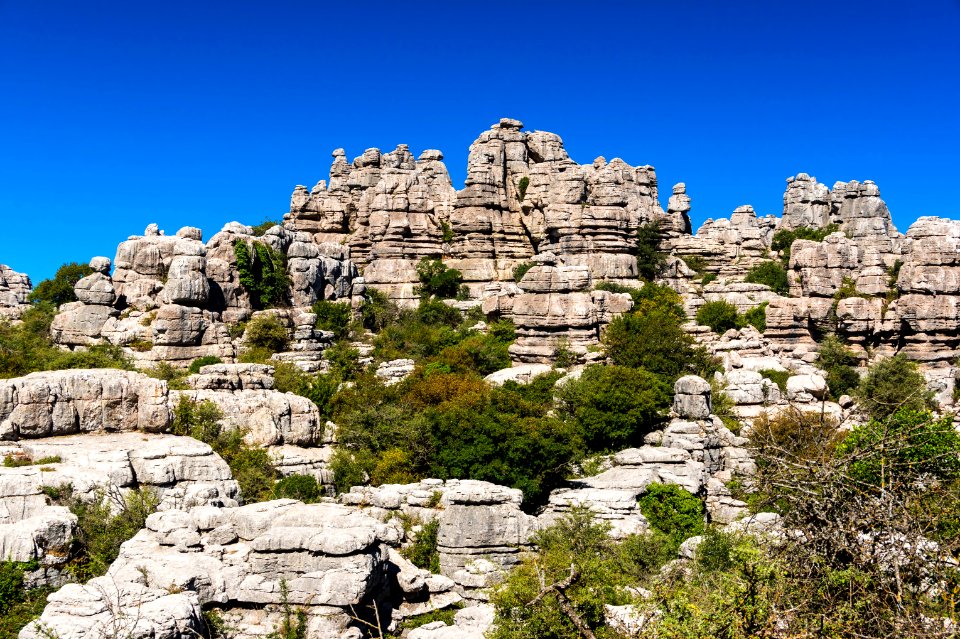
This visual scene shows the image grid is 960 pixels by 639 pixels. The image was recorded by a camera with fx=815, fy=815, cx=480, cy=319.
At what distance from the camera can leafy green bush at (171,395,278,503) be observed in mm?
18859

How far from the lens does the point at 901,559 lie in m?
9.43

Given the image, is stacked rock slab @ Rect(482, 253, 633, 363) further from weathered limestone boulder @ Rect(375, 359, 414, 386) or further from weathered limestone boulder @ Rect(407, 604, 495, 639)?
weathered limestone boulder @ Rect(407, 604, 495, 639)

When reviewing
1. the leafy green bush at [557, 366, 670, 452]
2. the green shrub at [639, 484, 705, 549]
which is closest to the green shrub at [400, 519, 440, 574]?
the green shrub at [639, 484, 705, 549]

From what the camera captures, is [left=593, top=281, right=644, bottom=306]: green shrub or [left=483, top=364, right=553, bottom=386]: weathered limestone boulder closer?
[left=483, top=364, right=553, bottom=386]: weathered limestone boulder

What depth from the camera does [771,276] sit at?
47.1 m

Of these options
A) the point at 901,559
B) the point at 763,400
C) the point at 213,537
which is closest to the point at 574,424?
the point at 763,400

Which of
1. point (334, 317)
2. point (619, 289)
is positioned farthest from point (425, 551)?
point (619, 289)

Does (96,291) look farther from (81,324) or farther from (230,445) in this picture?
(230,445)

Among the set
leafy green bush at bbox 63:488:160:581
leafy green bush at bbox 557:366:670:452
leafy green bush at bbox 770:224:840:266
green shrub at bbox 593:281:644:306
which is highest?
leafy green bush at bbox 770:224:840:266

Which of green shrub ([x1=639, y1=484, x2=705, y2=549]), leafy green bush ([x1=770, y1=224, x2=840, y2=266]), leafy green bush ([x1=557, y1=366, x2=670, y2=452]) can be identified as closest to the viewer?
green shrub ([x1=639, y1=484, x2=705, y2=549])

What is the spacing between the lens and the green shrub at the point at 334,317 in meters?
38.3

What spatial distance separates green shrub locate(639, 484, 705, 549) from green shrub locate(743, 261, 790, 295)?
27495 mm

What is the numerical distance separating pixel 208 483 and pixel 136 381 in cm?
542

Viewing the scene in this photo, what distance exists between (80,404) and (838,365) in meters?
30.3
